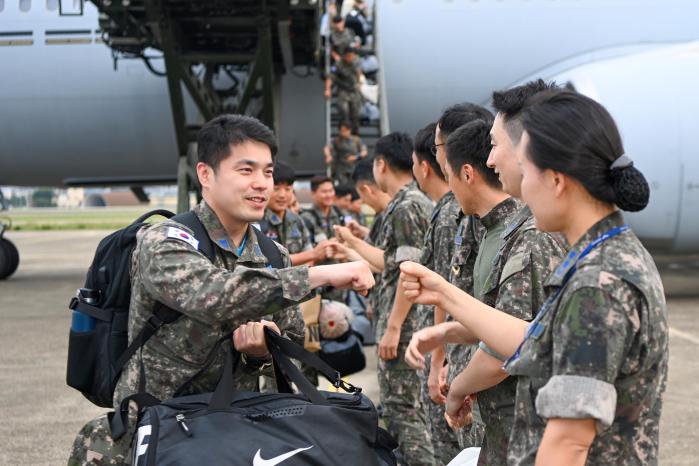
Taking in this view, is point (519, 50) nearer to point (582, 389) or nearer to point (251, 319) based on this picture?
point (251, 319)

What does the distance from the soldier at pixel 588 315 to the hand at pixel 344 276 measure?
65 centimetres

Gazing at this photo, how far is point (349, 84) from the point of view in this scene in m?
9.91

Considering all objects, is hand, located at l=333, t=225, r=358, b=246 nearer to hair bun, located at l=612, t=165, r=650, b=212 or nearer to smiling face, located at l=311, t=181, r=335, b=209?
smiling face, located at l=311, t=181, r=335, b=209

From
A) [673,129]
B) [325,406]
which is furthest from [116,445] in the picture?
[673,129]

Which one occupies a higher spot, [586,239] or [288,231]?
[586,239]

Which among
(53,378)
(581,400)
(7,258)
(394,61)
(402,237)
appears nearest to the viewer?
(581,400)

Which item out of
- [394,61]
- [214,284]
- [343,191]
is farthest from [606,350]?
[394,61]

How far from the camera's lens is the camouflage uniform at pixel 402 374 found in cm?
449

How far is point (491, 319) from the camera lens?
2.05 m

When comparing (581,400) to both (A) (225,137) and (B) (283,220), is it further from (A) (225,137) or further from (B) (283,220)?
(B) (283,220)

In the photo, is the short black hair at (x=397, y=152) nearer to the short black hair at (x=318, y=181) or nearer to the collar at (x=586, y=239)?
the short black hair at (x=318, y=181)

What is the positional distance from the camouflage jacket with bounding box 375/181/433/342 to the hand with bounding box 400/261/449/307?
2216mm

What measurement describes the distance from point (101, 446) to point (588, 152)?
158 cm

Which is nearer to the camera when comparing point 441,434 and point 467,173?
point 467,173
